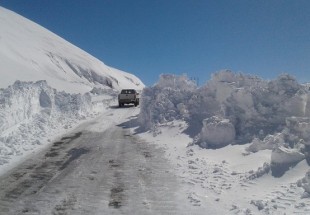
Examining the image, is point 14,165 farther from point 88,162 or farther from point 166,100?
point 166,100

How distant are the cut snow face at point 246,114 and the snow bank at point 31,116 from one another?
4815mm

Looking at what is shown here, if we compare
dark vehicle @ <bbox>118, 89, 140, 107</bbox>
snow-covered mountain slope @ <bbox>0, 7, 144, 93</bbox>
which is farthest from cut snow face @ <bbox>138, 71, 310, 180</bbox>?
snow-covered mountain slope @ <bbox>0, 7, 144, 93</bbox>

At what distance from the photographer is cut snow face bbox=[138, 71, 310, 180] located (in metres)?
11.6

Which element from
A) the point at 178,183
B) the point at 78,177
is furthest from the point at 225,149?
the point at 78,177

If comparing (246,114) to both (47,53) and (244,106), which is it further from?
(47,53)

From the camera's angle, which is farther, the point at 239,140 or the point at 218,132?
the point at 218,132

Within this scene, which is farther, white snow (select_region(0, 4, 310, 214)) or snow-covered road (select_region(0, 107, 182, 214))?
white snow (select_region(0, 4, 310, 214))

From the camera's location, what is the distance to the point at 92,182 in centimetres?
961

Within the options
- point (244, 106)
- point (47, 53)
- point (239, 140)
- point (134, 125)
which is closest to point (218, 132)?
point (239, 140)

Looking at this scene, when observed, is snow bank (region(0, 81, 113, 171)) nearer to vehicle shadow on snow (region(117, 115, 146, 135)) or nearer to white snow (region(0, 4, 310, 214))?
white snow (region(0, 4, 310, 214))

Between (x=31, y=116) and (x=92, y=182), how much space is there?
10987mm

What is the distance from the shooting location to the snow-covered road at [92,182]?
305 inches

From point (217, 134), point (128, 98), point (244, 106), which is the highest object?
point (128, 98)

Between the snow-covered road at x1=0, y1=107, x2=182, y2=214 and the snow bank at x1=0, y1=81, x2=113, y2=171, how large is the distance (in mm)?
1167
